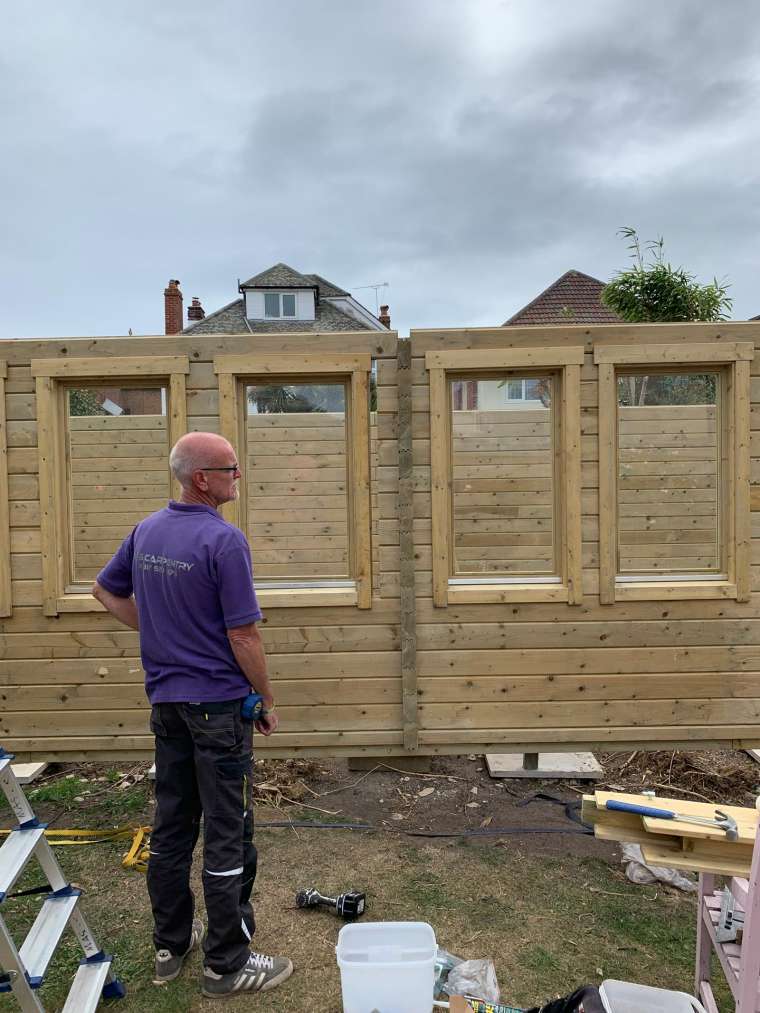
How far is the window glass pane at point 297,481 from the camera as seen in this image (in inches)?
180

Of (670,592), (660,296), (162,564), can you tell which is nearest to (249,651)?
(162,564)

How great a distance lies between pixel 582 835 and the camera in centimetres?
419

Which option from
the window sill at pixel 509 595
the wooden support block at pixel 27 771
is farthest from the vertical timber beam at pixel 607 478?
the wooden support block at pixel 27 771

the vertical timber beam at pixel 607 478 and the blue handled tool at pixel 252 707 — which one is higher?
the vertical timber beam at pixel 607 478

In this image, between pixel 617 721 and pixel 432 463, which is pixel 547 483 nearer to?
pixel 432 463

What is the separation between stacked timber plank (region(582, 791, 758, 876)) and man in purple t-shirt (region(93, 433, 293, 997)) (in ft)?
4.27

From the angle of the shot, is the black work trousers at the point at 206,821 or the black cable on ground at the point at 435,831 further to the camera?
the black cable on ground at the point at 435,831

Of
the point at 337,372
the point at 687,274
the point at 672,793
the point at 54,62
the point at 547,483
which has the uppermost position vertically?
the point at 54,62

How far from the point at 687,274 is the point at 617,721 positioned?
7.34m

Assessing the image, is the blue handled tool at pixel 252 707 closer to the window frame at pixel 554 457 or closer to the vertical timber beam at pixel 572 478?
the window frame at pixel 554 457

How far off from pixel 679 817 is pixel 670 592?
2.44 m

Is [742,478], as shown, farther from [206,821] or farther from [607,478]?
[206,821]

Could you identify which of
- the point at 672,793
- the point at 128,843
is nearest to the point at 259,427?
the point at 128,843

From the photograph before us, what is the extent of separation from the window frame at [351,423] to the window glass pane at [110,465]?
48cm
